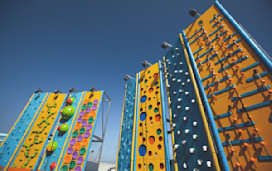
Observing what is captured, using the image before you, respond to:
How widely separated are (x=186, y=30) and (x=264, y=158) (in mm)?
9874

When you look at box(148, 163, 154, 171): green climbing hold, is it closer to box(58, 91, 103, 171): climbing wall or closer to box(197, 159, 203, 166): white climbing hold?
box(197, 159, 203, 166): white climbing hold

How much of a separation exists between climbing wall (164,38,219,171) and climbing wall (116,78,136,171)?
14.1ft

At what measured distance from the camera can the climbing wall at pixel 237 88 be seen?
17.2 ft

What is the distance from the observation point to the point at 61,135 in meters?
14.1

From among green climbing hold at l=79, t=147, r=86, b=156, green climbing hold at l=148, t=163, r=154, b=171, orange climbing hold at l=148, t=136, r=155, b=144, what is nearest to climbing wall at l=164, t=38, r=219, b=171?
orange climbing hold at l=148, t=136, r=155, b=144

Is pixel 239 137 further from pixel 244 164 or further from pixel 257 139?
pixel 244 164

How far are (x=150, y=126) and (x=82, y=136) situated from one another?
7679mm

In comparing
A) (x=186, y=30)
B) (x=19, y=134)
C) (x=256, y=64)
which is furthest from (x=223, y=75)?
(x=19, y=134)

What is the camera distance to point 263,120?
208 inches

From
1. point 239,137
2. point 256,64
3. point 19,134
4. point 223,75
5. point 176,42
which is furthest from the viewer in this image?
point 19,134

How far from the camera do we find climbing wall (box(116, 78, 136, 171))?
1084cm

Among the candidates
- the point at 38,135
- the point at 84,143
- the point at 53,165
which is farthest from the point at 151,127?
the point at 38,135

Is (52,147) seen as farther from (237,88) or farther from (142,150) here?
(237,88)

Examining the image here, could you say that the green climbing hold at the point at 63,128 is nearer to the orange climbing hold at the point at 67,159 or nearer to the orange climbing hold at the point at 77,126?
the orange climbing hold at the point at 77,126
